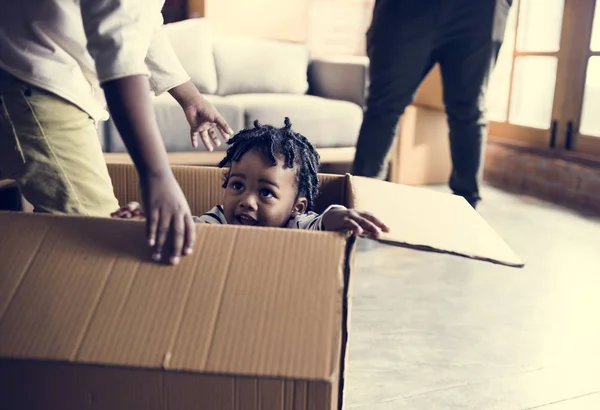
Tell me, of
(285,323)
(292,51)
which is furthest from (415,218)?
(292,51)

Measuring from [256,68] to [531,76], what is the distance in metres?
1.25

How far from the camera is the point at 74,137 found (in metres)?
0.87

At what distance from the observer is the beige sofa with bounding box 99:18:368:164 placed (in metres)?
2.07

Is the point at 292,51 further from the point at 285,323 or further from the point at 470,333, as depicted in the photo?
the point at 285,323

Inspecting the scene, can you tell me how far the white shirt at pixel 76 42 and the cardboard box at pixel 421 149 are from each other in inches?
70.9

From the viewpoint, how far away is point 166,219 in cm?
64

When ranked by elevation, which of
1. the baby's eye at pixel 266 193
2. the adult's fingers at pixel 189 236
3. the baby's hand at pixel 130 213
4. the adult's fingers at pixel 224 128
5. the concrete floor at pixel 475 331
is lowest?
the concrete floor at pixel 475 331

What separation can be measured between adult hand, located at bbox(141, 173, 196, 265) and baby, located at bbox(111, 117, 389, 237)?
0.32 meters

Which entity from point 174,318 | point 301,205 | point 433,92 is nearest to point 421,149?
point 433,92

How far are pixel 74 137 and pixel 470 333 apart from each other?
0.80 metres

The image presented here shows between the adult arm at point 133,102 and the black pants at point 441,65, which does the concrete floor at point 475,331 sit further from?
the adult arm at point 133,102

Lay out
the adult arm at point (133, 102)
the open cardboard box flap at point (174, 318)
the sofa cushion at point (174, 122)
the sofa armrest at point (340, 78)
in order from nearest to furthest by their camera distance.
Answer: the open cardboard box flap at point (174, 318)
the adult arm at point (133, 102)
the sofa cushion at point (174, 122)
the sofa armrest at point (340, 78)

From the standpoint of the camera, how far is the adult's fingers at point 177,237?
617 millimetres

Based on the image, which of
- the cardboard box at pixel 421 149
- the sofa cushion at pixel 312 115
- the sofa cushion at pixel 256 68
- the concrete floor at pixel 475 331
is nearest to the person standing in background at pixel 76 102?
the concrete floor at pixel 475 331
